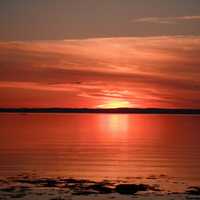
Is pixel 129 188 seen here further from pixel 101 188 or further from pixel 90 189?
pixel 90 189

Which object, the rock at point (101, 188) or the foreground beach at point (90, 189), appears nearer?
the foreground beach at point (90, 189)

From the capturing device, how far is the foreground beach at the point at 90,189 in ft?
99.8

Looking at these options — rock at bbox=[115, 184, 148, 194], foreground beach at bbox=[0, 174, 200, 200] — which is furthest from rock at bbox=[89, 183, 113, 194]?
rock at bbox=[115, 184, 148, 194]

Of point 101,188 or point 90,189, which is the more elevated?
point 101,188

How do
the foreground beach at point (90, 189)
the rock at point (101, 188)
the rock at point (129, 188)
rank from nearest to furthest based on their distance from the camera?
the foreground beach at point (90, 189) → the rock at point (129, 188) → the rock at point (101, 188)

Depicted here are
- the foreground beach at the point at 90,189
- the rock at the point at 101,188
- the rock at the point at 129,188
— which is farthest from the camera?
the rock at the point at 101,188

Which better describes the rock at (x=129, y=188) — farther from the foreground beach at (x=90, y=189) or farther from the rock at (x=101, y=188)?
the rock at (x=101, y=188)

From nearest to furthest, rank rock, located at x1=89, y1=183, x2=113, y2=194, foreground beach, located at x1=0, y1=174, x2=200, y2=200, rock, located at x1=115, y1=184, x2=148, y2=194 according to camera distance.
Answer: foreground beach, located at x1=0, y1=174, x2=200, y2=200 → rock, located at x1=115, y1=184, x2=148, y2=194 → rock, located at x1=89, y1=183, x2=113, y2=194

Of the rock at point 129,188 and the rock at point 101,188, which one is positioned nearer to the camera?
the rock at point 129,188

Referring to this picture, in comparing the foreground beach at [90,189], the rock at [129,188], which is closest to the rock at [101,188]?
the foreground beach at [90,189]

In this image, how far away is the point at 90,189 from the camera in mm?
33000

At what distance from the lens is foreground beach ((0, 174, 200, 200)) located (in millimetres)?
30422

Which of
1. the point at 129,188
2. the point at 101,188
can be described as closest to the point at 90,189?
the point at 101,188

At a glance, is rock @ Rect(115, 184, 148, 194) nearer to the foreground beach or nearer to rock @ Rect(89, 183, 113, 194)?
the foreground beach
